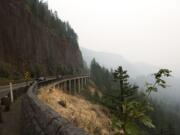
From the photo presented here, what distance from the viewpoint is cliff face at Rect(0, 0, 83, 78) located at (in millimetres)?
62438

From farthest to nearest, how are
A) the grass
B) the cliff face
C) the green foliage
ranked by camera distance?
1. the green foliage
2. the cliff face
3. the grass

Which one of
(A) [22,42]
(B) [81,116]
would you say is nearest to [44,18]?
(A) [22,42]

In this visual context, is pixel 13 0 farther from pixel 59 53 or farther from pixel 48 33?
pixel 59 53

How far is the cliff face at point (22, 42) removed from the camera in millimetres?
62438

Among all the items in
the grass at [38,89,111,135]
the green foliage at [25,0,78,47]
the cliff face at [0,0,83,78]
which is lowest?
the grass at [38,89,111,135]

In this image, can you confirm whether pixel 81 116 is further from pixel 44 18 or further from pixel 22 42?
pixel 44 18

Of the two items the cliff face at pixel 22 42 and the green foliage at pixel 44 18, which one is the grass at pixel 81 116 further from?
the green foliage at pixel 44 18

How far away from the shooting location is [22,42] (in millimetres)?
72562

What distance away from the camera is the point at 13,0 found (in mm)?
74688

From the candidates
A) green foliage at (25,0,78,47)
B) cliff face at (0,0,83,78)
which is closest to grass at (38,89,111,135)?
cliff face at (0,0,83,78)

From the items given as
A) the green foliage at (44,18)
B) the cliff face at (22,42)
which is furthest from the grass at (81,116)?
the green foliage at (44,18)

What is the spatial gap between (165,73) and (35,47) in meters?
79.8

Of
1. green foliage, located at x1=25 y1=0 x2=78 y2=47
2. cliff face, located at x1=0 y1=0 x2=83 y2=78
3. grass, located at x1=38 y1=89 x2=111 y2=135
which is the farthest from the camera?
green foliage, located at x1=25 y1=0 x2=78 y2=47

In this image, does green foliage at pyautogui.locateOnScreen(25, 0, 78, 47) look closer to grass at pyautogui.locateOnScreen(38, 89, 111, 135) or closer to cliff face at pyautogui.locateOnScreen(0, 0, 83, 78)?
cliff face at pyautogui.locateOnScreen(0, 0, 83, 78)
